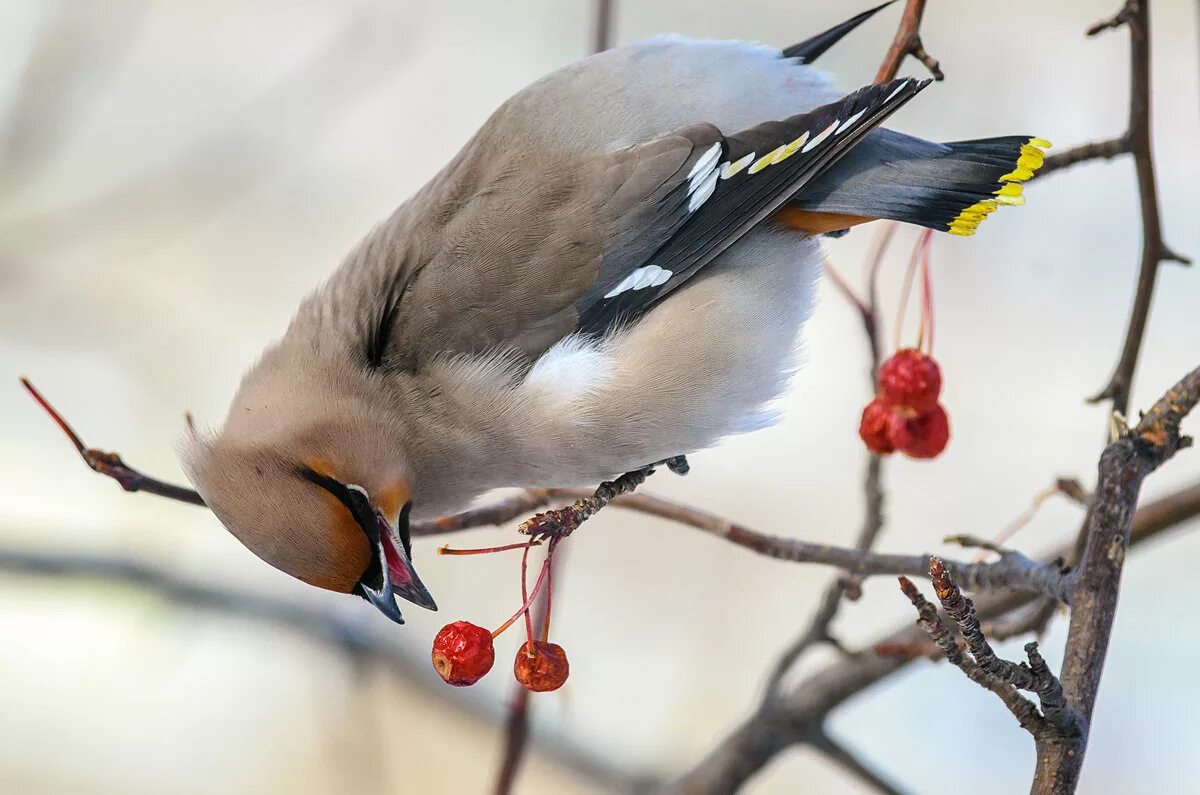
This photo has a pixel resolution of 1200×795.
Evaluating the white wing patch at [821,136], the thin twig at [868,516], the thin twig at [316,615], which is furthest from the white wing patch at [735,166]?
the thin twig at [316,615]

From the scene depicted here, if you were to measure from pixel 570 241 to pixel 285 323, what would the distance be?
2.19 m

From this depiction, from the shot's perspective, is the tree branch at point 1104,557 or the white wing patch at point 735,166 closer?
the tree branch at point 1104,557

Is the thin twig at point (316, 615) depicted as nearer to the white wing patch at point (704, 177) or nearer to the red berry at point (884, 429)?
the red berry at point (884, 429)

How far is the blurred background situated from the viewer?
3.98 m

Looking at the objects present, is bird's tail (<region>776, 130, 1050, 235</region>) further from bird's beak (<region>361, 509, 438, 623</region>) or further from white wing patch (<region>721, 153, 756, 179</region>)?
bird's beak (<region>361, 509, 438, 623</region>)

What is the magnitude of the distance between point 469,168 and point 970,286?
2373 millimetres

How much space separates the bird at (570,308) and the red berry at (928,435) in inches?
10.4

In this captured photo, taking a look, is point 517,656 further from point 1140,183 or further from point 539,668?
point 1140,183

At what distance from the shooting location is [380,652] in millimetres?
3402

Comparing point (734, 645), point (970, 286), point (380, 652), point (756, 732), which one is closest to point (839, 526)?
point (734, 645)

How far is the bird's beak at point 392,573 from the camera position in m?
2.08

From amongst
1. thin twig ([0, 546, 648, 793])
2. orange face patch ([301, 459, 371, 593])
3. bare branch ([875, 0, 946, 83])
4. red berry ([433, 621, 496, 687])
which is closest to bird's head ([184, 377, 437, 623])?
orange face patch ([301, 459, 371, 593])

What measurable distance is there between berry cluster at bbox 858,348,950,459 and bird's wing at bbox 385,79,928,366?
1.37 feet

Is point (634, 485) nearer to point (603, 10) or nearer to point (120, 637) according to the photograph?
point (603, 10)
